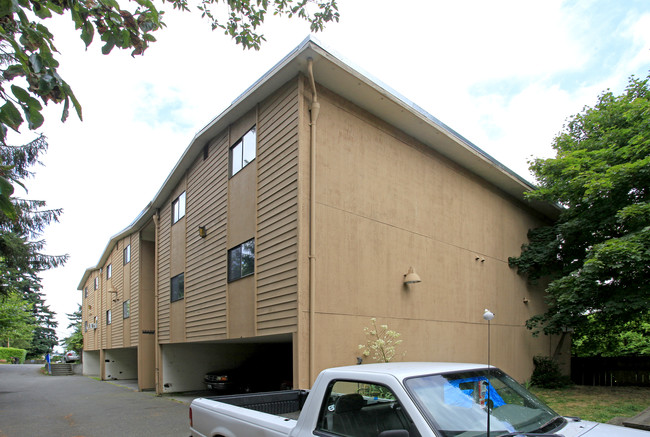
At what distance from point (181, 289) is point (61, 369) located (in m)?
23.3

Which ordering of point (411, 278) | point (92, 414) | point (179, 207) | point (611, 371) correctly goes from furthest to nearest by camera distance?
point (611, 371), point (179, 207), point (92, 414), point (411, 278)

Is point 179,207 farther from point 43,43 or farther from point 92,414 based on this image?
point 43,43

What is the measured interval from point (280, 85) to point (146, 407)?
382 inches

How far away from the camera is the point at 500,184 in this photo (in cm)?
1461

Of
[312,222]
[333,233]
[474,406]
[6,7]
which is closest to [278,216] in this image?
[312,222]

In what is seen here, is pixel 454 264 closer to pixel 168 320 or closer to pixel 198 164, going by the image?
pixel 198 164

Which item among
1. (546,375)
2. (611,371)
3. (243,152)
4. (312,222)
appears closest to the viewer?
(312,222)

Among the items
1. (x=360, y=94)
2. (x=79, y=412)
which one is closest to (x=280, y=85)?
(x=360, y=94)

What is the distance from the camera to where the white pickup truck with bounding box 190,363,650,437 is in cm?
302

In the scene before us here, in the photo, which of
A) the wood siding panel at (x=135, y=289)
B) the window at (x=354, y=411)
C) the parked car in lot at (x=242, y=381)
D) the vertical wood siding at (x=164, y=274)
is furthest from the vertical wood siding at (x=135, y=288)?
the window at (x=354, y=411)

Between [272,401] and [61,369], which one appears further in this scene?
[61,369]

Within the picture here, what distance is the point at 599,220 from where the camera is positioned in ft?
46.1

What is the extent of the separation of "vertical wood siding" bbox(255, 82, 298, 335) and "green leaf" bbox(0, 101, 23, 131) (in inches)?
240

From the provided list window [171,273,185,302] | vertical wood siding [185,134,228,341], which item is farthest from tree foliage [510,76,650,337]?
window [171,273,185,302]
